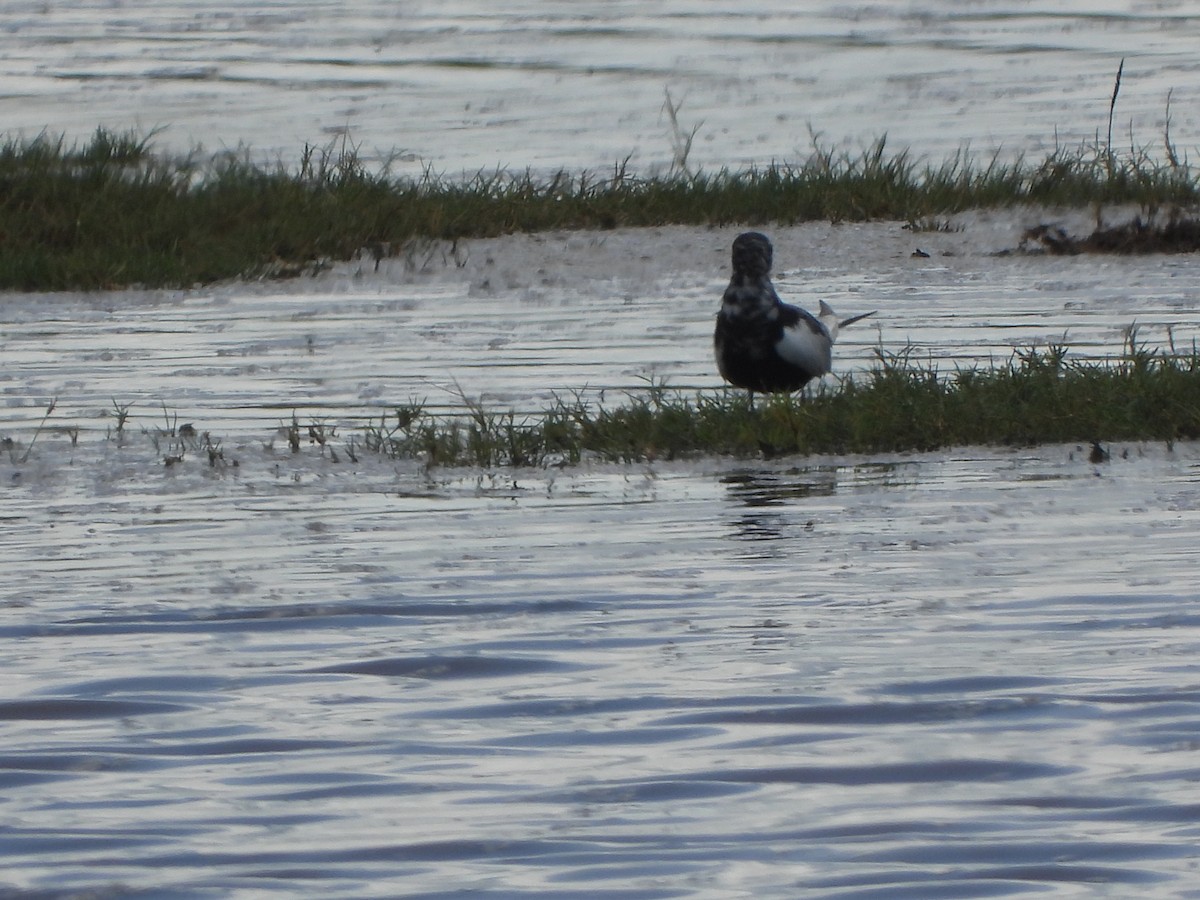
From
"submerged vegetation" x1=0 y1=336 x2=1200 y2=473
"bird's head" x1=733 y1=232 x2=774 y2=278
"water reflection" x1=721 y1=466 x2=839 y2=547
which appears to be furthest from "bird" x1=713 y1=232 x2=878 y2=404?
"water reflection" x1=721 y1=466 x2=839 y2=547

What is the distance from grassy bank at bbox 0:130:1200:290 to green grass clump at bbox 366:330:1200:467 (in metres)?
6.28

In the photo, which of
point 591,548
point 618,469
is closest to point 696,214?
point 618,469

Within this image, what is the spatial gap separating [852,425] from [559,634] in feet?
9.47

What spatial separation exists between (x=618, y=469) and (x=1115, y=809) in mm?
4060

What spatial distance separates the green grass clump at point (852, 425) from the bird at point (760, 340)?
486 mm

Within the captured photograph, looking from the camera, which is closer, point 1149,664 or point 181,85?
point 1149,664

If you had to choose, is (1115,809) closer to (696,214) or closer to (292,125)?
(696,214)

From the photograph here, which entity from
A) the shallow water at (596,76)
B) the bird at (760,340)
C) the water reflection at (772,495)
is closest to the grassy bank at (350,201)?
the shallow water at (596,76)

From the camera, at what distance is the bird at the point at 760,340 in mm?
9062

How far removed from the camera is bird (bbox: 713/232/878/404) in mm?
9062

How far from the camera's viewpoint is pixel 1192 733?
15.1ft

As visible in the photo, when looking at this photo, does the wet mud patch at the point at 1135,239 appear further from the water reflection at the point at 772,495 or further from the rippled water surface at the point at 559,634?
the water reflection at the point at 772,495

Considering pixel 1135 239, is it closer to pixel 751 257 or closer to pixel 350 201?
pixel 350 201

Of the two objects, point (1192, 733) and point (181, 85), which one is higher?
point (181, 85)
